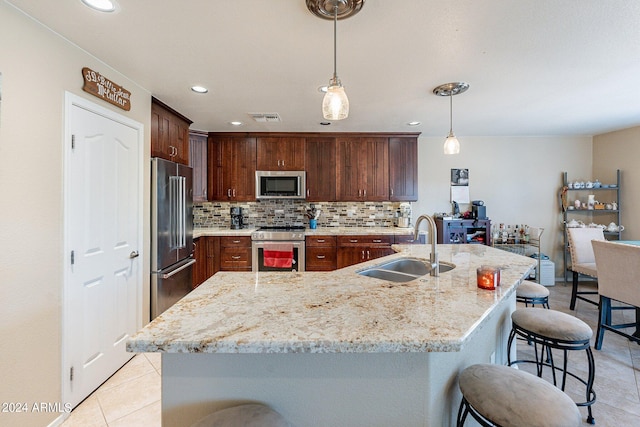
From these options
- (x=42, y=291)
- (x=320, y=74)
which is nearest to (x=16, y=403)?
(x=42, y=291)

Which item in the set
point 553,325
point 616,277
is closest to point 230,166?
point 553,325

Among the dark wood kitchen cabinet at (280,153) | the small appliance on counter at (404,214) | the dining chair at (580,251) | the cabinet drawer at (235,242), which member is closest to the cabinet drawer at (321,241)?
the cabinet drawer at (235,242)

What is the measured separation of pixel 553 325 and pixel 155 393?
2.64 meters

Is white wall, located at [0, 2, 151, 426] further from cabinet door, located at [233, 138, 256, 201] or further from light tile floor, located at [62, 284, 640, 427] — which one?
cabinet door, located at [233, 138, 256, 201]

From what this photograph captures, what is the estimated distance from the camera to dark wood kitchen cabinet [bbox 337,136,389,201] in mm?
4246

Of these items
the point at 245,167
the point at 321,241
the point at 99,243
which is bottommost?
the point at 321,241

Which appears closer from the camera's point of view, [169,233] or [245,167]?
[169,233]

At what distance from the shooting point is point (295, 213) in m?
4.54

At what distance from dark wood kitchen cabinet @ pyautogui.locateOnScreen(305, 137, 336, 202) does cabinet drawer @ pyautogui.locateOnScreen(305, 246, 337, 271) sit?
2.72ft

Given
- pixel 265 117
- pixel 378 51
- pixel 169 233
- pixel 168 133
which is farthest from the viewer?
pixel 265 117

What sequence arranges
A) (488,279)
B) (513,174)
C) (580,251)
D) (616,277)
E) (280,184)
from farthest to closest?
1. (513,174)
2. (280,184)
3. (580,251)
4. (616,277)
5. (488,279)

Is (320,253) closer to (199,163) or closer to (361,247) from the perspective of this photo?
(361,247)

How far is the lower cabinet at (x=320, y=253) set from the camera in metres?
3.92

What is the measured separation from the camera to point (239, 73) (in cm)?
228
